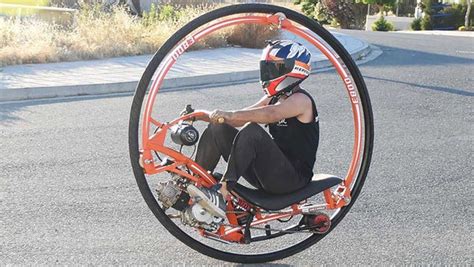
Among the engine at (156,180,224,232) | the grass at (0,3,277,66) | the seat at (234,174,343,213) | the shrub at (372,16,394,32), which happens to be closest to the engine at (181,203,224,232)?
the engine at (156,180,224,232)

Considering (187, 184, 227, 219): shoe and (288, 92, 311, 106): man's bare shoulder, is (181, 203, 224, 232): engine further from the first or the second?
(288, 92, 311, 106): man's bare shoulder

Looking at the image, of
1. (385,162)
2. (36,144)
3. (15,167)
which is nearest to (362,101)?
(385,162)

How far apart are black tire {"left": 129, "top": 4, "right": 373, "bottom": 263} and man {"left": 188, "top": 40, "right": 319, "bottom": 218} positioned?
19 centimetres

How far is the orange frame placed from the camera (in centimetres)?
387

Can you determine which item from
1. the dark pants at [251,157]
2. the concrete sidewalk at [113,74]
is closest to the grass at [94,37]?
the concrete sidewalk at [113,74]

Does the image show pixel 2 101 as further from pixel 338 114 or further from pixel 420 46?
pixel 420 46

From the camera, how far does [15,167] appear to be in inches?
252

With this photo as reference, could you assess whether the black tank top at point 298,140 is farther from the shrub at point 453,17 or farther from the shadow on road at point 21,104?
the shrub at point 453,17

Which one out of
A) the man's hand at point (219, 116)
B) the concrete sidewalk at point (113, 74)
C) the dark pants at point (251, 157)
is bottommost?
the concrete sidewalk at point (113, 74)

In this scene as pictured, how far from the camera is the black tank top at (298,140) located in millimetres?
4285

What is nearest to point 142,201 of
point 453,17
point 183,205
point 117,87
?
point 183,205

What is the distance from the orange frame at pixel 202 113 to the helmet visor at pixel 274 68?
19cm

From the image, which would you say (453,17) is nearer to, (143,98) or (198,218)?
(198,218)

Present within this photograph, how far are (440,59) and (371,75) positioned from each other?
12.8ft
